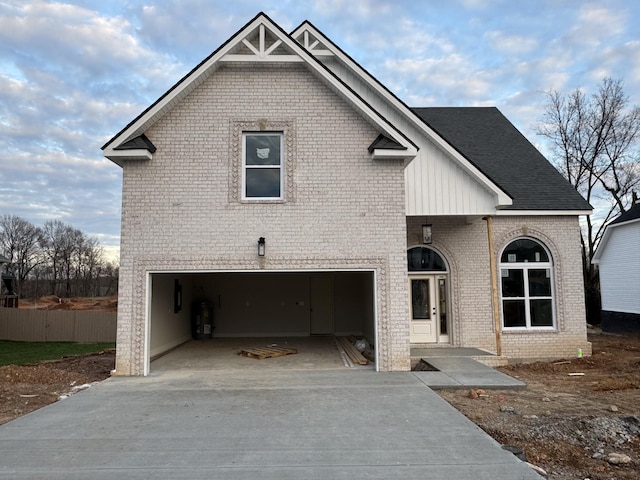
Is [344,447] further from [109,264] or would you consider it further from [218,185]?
[109,264]

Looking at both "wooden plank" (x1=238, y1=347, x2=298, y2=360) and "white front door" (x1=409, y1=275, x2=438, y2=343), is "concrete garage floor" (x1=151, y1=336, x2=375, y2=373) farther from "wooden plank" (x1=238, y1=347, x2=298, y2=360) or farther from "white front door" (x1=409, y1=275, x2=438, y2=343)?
"white front door" (x1=409, y1=275, x2=438, y2=343)

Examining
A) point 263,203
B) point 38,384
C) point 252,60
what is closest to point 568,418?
point 263,203

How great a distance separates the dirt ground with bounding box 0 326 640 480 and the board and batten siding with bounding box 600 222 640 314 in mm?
8744

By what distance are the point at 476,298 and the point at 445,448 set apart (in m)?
8.70

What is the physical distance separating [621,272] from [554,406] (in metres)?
16.9

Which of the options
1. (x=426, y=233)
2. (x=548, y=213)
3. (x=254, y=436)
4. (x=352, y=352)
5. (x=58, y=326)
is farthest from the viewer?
(x=58, y=326)

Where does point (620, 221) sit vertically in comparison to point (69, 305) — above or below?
above

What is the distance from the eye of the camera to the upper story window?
10547mm

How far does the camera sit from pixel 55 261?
62.0 m

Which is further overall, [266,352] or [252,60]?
[266,352]

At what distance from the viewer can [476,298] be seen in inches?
536

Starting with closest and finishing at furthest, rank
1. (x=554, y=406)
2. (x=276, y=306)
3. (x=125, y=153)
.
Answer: (x=554, y=406), (x=125, y=153), (x=276, y=306)

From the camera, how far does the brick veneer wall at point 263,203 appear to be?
1012 centimetres

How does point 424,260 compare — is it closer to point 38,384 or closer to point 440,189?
point 440,189
